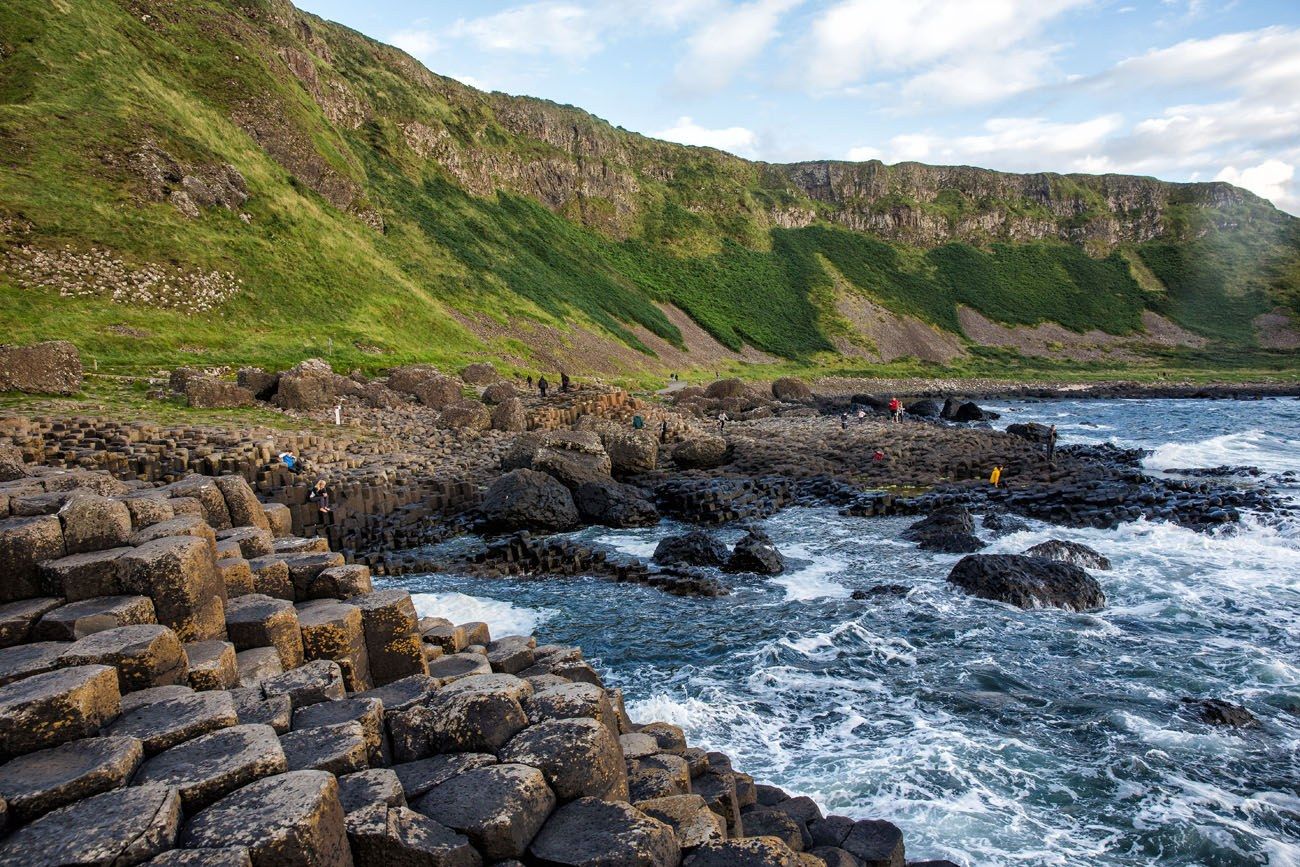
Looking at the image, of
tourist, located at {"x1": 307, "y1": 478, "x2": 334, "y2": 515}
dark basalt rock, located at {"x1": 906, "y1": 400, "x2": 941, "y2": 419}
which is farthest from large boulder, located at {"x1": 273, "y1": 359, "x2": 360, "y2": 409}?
dark basalt rock, located at {"x1": 906, "y1": 400, "x2": 941, "y2": 419}

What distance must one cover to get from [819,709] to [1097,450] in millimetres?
37778

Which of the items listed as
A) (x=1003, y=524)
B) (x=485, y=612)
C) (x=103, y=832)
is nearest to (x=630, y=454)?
(x=1003, y=524)

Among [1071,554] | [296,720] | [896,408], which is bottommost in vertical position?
[1071,554]

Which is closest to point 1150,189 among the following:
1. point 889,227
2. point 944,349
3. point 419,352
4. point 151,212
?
point 889,227

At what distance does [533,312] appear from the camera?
7881cm

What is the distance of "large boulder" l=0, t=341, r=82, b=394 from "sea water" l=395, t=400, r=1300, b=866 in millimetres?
23323

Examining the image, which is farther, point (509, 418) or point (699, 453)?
point (509, 418)

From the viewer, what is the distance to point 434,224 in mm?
86312

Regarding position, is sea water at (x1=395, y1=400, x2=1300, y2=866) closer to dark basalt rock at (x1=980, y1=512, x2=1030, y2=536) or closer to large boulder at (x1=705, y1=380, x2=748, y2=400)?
dark basalt rock at (x1=980, y1=512, x2=1030, y2=536)

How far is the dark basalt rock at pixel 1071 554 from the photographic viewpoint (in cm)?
2061

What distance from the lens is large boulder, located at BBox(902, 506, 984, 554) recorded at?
22484mm

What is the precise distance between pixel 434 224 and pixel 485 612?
7728 centimetres

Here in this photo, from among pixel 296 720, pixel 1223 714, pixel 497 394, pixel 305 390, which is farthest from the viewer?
pixel 497 394

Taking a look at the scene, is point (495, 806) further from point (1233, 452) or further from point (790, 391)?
point (790, 391)
